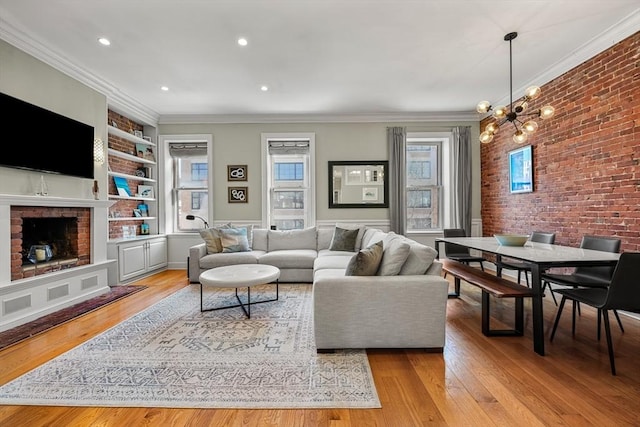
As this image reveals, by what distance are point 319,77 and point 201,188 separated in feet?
10.6

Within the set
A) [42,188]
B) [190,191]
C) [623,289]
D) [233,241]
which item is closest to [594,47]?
[623,289]

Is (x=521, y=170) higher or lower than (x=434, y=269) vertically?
higher

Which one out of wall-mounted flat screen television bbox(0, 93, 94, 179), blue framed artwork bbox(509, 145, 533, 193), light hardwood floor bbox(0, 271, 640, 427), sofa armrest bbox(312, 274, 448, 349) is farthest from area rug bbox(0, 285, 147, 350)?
blue framed artwork bbox(509, 145, 533, 193)

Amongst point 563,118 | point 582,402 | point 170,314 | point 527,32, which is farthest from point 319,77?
point 582,402

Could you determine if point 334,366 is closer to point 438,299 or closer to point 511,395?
point 438,299

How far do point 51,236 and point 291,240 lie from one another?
3.11 metres

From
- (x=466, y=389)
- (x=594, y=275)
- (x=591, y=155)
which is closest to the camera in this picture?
(x=466, y=389)

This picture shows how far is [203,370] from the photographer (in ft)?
6.79

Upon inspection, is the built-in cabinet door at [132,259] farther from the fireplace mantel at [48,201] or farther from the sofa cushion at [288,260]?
the sofa cushion at [288,260]

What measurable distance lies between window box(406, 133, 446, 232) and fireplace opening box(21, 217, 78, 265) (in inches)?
206

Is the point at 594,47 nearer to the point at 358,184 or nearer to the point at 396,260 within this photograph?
the point at 396,260

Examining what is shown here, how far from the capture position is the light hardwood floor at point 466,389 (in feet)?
5.17

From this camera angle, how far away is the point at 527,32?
3006mm

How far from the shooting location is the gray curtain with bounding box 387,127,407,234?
554 centimetres
